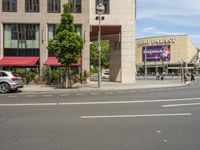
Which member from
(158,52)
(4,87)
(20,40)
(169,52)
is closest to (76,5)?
(20,40)

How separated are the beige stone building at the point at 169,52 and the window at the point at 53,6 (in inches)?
2818

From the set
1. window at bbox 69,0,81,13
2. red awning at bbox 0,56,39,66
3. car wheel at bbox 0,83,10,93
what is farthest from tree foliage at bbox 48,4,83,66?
window at bbox 69,0,81,13

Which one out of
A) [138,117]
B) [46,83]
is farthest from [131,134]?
[46,83]

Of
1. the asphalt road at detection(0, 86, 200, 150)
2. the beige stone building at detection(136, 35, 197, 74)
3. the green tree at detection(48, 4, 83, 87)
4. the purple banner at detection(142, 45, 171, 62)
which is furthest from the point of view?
the purple banner at detection(142, 45, 171, 62)

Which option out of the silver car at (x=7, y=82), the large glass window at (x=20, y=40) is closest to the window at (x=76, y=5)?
the large glass window at (x=20, y=40)

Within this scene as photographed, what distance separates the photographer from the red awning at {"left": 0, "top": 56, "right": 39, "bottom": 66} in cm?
3925

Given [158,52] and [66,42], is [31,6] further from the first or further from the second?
[158,52]

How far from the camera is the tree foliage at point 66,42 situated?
99.5 feet

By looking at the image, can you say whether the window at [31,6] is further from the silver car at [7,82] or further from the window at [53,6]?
the silver car at [7,82]

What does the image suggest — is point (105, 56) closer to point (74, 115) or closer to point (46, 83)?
point (46, 83)

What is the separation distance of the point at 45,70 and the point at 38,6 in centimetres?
683

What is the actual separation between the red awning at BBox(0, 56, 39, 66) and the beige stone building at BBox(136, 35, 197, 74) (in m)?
73.1

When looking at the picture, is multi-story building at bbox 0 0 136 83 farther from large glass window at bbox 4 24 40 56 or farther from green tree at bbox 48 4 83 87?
green tree at bbox 48 4 83 87

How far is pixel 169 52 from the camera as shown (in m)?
114
